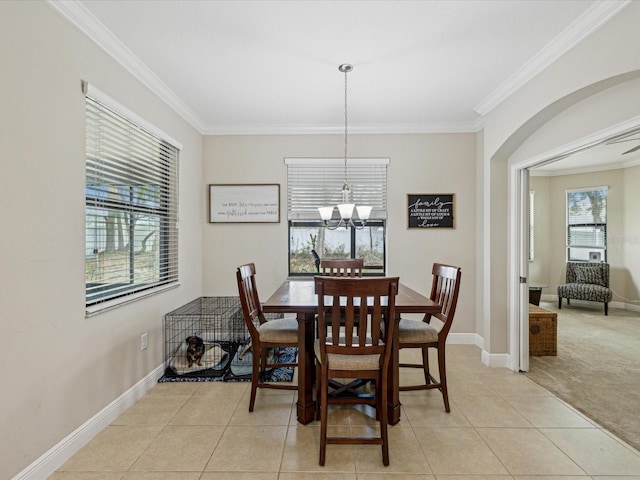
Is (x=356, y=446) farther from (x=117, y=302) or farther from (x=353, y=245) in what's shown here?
(x=353, y=245)

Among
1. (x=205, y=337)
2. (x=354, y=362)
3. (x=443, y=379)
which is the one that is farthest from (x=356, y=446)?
(x=205, y=337)

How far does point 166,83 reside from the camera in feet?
9.21

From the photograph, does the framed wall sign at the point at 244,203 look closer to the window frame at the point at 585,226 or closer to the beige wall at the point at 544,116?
the beige wall at the point at 544,116

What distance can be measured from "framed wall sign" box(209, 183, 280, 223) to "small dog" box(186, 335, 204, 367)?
146cm

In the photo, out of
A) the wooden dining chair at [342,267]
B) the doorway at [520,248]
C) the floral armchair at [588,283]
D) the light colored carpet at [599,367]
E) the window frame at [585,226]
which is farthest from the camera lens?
the wooden dining chair at [342,267]

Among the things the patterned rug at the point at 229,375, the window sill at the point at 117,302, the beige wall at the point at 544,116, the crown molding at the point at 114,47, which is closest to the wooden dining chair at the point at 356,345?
the patterned rug at the point at 229,375

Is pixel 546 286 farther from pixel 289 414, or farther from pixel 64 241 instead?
pixel 64 241

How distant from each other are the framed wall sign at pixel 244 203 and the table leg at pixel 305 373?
1.87 m

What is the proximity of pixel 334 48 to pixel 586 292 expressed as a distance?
10.1 feet

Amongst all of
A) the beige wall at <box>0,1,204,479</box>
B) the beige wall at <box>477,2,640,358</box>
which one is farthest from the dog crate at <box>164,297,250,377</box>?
the beige wall at <box>477,2,640,358</box>

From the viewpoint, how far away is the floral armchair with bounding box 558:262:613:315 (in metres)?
2.70

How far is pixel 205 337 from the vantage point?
10.5ft

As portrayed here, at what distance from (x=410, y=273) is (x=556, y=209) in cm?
157

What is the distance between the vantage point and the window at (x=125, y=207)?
211 cm
